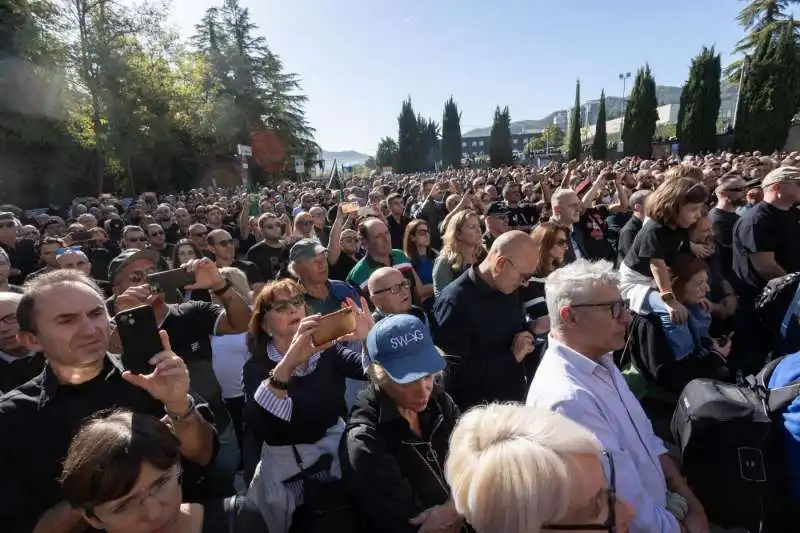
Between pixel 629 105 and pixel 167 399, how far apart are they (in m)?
49.7

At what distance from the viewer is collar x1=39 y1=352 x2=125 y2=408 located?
1898mm

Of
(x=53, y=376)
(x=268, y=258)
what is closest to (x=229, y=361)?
(x=53, y=376)

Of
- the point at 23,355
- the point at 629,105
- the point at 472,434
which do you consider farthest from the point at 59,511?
the point at 629,105

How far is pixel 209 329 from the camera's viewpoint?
10.8 feet

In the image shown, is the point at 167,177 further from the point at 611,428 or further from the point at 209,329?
the point at 611,428

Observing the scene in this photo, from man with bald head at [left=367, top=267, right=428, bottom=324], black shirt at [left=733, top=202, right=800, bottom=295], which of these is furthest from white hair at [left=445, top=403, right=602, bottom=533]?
black shirt at [left=733, top=202, right=800, bottom=295]

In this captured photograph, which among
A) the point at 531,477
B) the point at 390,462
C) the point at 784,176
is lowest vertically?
the point at 390,462

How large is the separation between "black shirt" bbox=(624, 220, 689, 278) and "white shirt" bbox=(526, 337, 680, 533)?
1.65 m

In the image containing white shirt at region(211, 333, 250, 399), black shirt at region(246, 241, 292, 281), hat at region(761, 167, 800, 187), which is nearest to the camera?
white shirt at region(211, 333, 250, 399)

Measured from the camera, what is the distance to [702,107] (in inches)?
1433

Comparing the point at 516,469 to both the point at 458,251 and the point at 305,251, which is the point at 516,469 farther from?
the point at 458,251

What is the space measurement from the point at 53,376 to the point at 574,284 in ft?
7.73

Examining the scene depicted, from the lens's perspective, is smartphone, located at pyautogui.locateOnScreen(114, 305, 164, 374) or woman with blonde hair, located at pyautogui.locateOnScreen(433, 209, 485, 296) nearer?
smartphone, located at pyautogui.locateOnScreen(114, 305, 164, 374)

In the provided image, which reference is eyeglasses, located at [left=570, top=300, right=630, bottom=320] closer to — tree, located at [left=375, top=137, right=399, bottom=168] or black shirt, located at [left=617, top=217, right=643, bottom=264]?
black shirt, located at [left=617, top=217, right=643, bottom=264]
